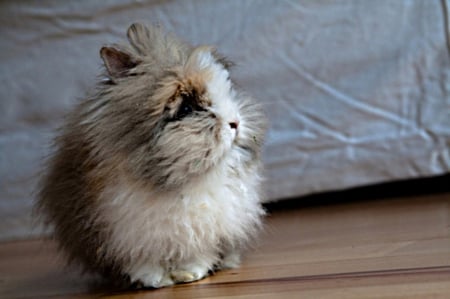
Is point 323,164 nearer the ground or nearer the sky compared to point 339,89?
nearer the ground

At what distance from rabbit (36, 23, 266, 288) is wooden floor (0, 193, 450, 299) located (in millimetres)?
72

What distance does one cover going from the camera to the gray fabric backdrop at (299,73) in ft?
6.80

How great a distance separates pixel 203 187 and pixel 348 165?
839mm

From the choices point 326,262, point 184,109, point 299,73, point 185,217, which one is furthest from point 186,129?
point 299,73

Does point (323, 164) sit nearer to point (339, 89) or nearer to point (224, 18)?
point (339, 89)

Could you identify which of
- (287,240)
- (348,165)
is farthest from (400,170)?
(287,240)

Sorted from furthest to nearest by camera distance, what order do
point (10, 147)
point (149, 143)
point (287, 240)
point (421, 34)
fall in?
1. point (10, 147)
2. point (421, 34)
3. point (287, 240)
4. point (149, 143)

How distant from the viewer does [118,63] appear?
4.58ft

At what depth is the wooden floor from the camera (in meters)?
1.18

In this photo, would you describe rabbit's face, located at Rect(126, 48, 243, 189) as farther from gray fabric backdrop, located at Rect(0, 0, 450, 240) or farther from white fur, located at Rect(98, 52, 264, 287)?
gray fabric backdrop, located at Rect(0, 0, 450, 240)

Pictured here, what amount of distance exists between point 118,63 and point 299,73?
841mm

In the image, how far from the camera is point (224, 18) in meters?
2.15

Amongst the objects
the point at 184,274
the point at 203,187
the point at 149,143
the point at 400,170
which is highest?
the point at 149,143

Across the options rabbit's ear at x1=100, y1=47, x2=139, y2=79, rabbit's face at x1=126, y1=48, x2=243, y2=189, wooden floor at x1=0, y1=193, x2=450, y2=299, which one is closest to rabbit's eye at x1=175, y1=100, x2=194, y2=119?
rabbit's face at x1=126, y1=48, x2=243, y2=189
